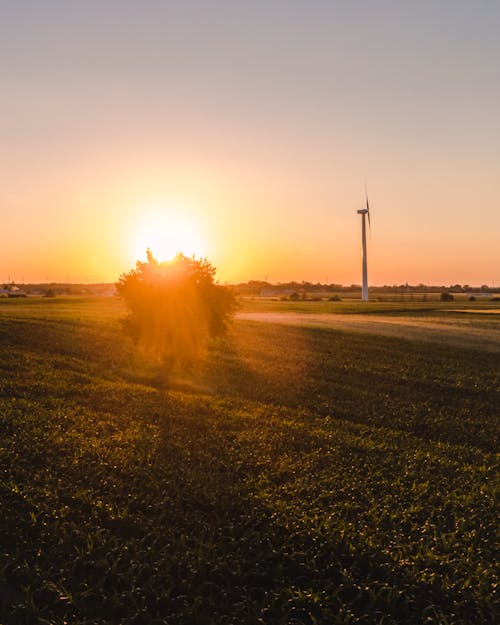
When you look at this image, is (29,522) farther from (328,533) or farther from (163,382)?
(163,382)

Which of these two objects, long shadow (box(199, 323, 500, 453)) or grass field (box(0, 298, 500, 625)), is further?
long shadow (box(199, 323, 500, 453))

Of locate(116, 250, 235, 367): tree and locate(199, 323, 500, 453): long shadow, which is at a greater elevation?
locate(116, 250, 235, 367): tree

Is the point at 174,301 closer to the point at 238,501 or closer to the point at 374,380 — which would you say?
the point at 374,380

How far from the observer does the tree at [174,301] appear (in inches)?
899

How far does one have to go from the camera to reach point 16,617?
816cm

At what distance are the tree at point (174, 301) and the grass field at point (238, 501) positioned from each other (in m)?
2.28

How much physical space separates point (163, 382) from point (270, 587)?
15.6 meters

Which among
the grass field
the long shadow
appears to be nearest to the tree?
→ the grass field

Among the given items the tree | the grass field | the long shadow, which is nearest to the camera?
the grass field

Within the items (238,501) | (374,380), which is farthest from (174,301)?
(238,501)

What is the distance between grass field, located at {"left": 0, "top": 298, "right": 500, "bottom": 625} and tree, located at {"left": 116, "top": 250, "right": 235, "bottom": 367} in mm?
2282

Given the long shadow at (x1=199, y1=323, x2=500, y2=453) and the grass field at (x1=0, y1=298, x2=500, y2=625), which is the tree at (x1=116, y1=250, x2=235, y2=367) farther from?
the long shadow at (x1=199, y1=323, x2=500, y2=453)

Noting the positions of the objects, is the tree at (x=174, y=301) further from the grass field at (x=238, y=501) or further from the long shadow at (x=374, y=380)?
the long shadow at (x=374, y=380)

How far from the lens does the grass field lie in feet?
28.7
